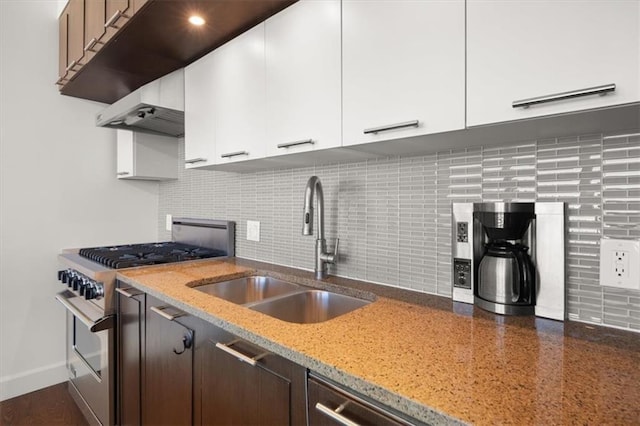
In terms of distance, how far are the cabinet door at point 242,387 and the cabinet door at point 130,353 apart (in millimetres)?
544

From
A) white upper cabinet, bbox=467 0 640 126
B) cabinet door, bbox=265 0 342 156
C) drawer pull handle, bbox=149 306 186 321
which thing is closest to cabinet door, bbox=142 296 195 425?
drawer pull handle, bbox=149 306 186 321

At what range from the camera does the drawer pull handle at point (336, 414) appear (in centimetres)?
62

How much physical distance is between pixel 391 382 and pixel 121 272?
1439 millimetres

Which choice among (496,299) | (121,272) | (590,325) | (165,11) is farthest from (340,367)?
(165,11)

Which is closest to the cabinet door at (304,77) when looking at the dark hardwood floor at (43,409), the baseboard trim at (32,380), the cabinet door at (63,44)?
the cabinet door at (63,44)

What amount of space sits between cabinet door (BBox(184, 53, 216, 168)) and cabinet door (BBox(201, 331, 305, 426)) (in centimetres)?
100

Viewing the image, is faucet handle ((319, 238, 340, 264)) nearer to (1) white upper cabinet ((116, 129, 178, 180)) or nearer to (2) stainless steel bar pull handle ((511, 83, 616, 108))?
(2) stainless steel bar pull handle ((511, 83, 616, 108))

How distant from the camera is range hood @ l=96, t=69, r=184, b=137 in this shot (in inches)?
66.6

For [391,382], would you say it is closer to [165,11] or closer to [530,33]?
[530,33]

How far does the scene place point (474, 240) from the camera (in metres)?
1.06

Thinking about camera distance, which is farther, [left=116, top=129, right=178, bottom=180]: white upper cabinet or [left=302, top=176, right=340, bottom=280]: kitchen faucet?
[left=116, top=129, right=178, bottom=180]: white upper cabinet

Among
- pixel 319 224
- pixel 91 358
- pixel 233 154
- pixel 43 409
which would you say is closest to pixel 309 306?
pixel 319 224

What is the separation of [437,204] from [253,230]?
3.65ft

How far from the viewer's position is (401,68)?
915 mm
